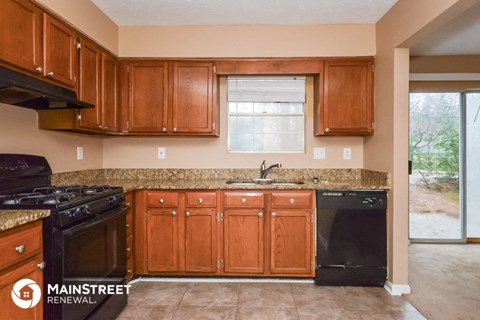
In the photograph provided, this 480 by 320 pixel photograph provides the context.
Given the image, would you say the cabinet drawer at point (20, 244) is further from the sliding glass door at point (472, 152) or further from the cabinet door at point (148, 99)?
the sliding glass door at point (472, 152)

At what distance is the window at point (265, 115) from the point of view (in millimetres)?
3346

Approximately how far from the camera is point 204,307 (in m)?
2.33

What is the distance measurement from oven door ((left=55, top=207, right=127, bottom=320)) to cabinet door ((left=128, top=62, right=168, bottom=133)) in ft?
3.47

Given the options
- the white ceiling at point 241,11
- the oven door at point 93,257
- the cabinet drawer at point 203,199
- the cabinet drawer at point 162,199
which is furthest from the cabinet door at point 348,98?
the oven door at point 93,257

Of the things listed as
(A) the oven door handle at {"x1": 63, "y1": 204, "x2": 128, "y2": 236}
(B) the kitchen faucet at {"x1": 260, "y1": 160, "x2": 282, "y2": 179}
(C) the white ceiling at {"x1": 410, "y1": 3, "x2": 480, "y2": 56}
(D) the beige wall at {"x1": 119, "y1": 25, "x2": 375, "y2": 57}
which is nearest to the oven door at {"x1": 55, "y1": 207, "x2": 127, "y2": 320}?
(A) the oven door handle at {"x1": 63, "y1": 204, "x2": 128, "y2": 236}

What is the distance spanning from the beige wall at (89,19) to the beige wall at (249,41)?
0.17 meters

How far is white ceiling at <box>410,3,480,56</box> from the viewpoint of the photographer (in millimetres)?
2771

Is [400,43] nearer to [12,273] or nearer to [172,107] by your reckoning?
[172,107]

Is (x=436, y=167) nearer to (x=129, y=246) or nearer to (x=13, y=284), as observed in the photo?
(x=129, y=246)

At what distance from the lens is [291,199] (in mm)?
2711

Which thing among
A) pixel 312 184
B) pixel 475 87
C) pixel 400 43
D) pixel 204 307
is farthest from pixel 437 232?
pixel 204 307

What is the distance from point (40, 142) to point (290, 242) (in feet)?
7.36

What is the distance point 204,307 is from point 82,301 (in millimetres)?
917

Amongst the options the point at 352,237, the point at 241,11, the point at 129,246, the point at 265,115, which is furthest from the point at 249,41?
the point at 129,246
